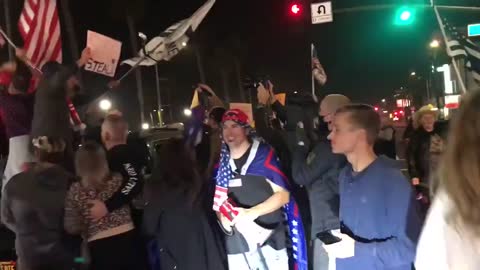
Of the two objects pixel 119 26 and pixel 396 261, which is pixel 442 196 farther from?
pixel 119 26

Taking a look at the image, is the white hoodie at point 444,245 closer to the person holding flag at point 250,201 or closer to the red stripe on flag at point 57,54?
the person holding flag at point 250,201

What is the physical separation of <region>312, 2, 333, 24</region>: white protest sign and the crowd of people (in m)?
10.4

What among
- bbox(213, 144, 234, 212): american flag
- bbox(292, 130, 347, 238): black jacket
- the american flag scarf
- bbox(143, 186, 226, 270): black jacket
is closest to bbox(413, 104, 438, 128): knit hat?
the american flag scarf

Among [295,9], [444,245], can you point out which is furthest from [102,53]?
[295,9]

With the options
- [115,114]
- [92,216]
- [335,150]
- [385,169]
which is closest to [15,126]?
[115,114]

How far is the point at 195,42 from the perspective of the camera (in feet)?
138

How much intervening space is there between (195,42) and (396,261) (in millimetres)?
39882

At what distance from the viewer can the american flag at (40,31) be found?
7.18 m

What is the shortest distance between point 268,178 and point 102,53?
3.21 meters

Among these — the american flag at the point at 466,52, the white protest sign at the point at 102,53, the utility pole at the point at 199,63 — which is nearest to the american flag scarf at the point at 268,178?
the white protest sign at the point at 102,53

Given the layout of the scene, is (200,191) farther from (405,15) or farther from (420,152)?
(405,15)

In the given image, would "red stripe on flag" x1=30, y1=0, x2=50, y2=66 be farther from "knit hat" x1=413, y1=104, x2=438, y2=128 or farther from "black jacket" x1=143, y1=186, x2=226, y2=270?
"knit hat" x1=413, y1=104, x2=438, y2=128

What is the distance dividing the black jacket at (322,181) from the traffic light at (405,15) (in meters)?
12.3

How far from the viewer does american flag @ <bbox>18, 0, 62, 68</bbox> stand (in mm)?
7180
